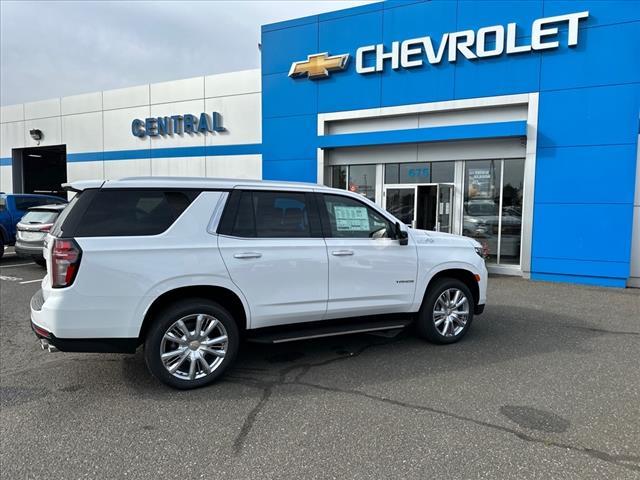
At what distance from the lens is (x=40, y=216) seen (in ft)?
35.8

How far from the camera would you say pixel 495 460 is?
2.98 m

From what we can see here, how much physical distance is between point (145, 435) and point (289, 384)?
1.35m

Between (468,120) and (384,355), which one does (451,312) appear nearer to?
(384,355)

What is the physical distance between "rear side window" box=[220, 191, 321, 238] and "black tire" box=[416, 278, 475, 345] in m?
1.61

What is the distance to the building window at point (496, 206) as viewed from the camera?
11.2 m

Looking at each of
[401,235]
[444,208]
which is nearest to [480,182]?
[444,208]

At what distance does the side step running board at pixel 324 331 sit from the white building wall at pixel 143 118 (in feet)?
34.7

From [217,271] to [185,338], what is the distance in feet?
2.12

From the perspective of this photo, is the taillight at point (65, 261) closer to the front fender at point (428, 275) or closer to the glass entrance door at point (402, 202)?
the front fender at point (428, 275)

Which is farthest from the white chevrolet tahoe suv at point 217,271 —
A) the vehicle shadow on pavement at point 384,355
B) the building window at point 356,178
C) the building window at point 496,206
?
the building window at point 356,178

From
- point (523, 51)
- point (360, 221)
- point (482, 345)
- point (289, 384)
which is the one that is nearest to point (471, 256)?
point (482, 345)

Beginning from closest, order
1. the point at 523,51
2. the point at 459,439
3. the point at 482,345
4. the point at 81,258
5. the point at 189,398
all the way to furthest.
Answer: the point at 459,439 < the point at 81,258 < the point at 189,398 < the point at 482,345 < the point at 523,51

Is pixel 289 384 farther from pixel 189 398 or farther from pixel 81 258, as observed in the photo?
pixel 81 258

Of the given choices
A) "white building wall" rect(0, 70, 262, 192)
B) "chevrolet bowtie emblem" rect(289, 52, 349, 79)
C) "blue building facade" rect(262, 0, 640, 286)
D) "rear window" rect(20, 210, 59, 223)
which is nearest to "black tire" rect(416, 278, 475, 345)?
"blue building facade" rect(262, 0, 640, 286)
